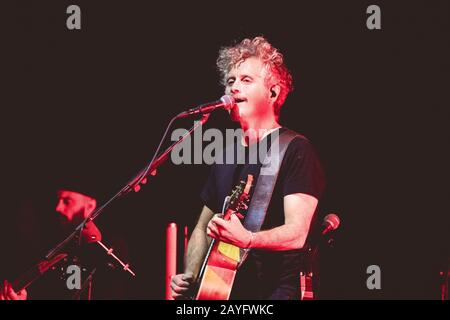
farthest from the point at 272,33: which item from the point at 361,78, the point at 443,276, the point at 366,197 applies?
the point at 443,276

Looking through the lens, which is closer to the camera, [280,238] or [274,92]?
[280,238]

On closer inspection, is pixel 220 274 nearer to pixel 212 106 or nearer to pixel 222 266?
pixel 222 266

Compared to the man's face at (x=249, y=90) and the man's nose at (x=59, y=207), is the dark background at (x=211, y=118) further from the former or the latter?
the man's face at (x=249, y=90)

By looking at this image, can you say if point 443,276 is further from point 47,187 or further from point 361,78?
point 47,187

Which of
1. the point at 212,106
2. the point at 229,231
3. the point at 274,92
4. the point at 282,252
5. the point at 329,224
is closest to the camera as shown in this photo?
the point at 229,231

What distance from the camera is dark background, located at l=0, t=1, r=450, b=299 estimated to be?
355 centimetres

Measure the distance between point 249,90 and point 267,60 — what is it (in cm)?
24

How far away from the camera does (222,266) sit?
2635 millimetres

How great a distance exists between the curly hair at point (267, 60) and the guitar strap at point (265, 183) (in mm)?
380

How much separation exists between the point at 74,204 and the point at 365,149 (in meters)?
2.22

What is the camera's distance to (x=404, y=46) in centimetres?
354

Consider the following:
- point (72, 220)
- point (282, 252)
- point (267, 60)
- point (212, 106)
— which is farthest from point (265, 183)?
point (72, 220)

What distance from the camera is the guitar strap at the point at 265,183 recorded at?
2717mm
